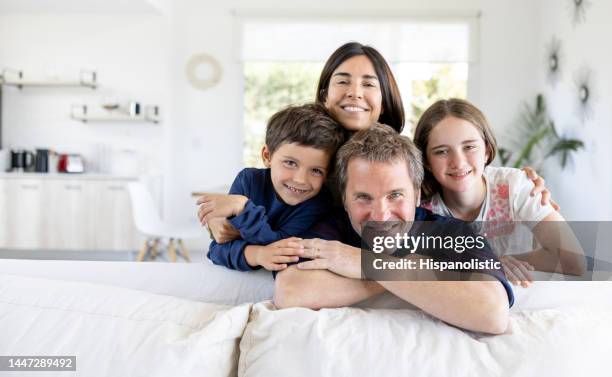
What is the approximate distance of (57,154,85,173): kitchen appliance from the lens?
4805mm

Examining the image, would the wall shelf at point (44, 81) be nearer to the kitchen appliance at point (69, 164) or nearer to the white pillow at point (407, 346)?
the kitchen appliance at point (69, 164)

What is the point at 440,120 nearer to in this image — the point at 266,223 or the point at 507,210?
the point at 507,210

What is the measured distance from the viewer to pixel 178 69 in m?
5.28

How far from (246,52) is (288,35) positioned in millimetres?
482

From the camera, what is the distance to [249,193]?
1301 mm

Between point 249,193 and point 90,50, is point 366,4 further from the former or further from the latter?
point 249,193

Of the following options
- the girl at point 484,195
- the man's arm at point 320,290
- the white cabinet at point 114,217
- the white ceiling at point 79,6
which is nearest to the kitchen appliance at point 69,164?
the white cabinet at point 114,217

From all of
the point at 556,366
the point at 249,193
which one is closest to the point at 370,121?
the point at 249,193

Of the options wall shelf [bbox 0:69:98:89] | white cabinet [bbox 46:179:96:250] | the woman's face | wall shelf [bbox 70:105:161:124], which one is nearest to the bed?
the woman's face

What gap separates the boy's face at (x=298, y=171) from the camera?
1197 millimetres

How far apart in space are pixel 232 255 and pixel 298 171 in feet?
0.86

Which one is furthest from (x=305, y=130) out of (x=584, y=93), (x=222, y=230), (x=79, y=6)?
(x=79, y=6)

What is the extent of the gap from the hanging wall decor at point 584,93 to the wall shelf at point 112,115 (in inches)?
152

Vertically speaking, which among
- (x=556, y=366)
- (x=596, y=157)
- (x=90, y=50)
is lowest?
(x=556, y=366)
